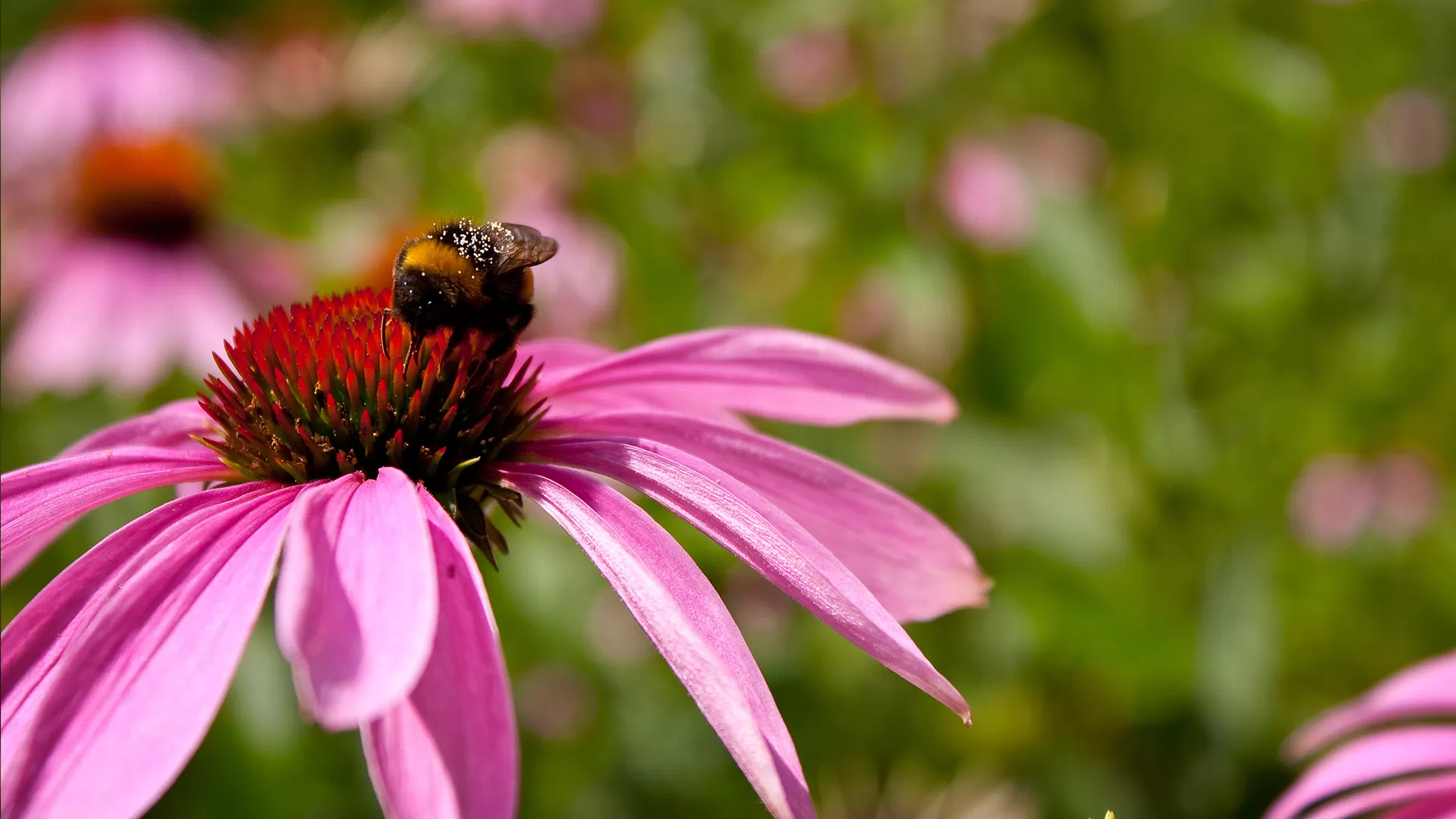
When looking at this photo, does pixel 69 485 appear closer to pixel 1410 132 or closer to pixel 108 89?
pixel 108 89

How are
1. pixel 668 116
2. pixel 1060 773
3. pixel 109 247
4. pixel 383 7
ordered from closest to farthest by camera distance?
pixel 1060 773
pixel 668 116
pixel 109 247
pixel 383 7

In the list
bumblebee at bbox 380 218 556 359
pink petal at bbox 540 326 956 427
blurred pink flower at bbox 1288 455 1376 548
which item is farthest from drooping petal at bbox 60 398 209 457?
blurred pink flower at bbox 1288 455 1376 548

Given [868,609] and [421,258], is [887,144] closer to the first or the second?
[421,258]

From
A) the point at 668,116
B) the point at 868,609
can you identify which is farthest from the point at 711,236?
the point at 868,609

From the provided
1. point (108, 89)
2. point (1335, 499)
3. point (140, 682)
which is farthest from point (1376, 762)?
point (108, 89)

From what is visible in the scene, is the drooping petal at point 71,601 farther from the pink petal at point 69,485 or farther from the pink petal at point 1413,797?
the pink petal at point 1413,797

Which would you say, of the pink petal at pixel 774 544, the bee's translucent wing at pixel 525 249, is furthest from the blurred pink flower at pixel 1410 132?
the pink petal at pixel 774 544
